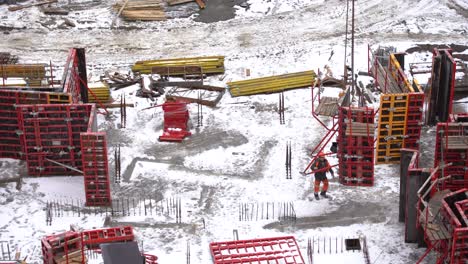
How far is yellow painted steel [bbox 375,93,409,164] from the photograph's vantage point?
27453 mm

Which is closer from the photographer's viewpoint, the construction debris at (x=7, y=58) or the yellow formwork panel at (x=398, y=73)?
the yellow formwork panel at (x=398, y=73)

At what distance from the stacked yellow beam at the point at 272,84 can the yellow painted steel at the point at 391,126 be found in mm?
5982

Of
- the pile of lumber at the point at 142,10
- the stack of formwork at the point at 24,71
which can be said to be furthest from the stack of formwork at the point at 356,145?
the pile of lumber at the point at 142,10

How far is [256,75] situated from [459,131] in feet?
36.8

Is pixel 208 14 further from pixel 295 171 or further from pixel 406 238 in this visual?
pixel 406 238

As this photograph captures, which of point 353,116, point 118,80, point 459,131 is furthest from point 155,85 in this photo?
point 459,131

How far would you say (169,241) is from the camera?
24.3 m

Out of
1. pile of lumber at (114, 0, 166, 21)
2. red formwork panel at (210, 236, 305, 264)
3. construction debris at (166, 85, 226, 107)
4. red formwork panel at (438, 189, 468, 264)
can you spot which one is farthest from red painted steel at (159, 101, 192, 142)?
pile of lumber at (114, 0, 166, 21)

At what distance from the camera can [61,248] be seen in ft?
70.1

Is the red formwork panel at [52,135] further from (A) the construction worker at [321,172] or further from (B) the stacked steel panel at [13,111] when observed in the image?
(A) the construction worker at [321,172]

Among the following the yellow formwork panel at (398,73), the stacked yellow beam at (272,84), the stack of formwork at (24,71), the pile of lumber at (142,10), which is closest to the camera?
the yellow formwork panel at (398,73)

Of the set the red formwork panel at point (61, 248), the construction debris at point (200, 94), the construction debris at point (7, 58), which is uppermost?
the construction debris at point (7, 58)

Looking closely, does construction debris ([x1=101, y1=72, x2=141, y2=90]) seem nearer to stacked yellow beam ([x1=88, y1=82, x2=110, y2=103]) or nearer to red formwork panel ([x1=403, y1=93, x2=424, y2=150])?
stacked yellow beam ([x1=88, y1=82, x2=110, y2=103])

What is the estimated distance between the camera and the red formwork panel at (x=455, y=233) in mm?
21203
